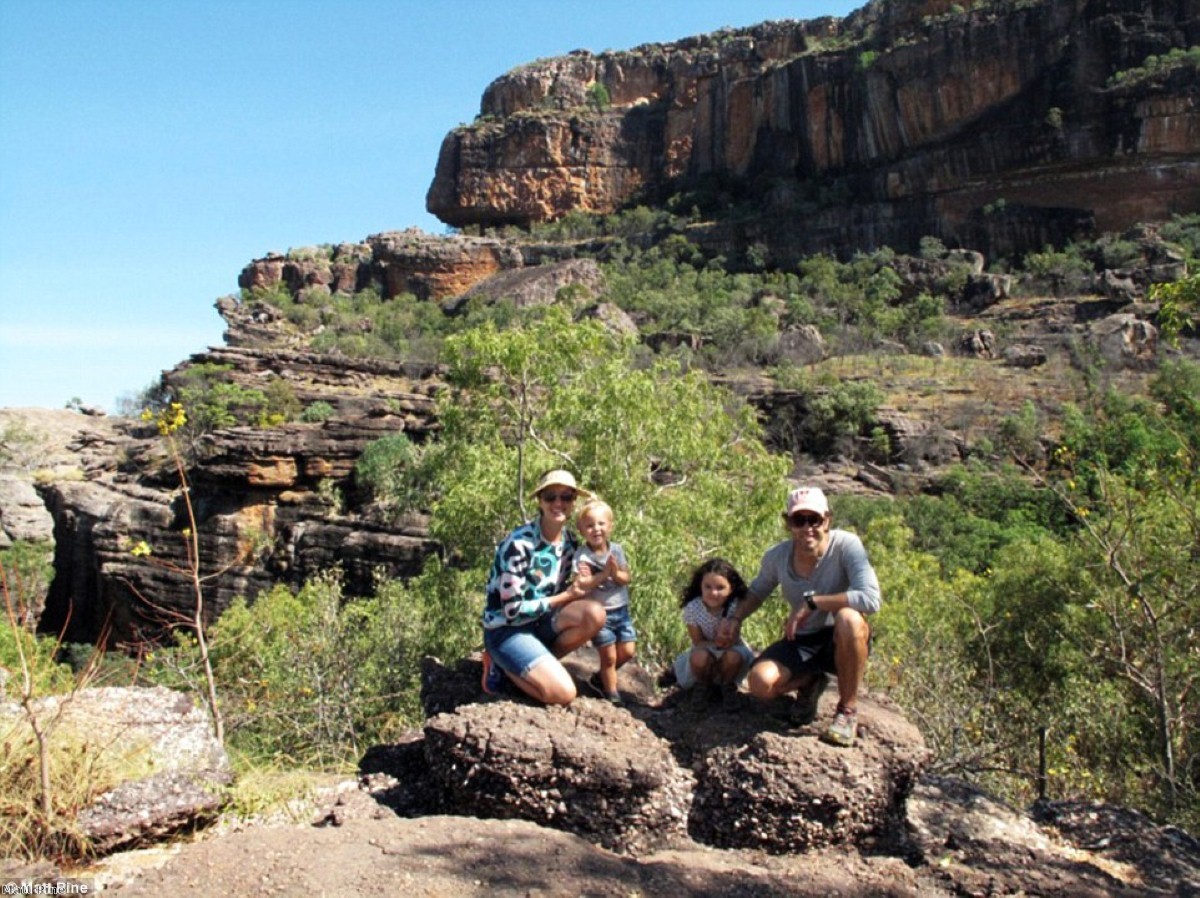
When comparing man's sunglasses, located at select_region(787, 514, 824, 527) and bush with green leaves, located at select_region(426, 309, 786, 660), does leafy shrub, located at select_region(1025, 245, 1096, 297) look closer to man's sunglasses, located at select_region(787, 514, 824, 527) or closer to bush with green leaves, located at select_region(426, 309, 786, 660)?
bush with green leaves, located at select_region(426, 309, 786, 660)

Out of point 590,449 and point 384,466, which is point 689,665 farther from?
point 384,466

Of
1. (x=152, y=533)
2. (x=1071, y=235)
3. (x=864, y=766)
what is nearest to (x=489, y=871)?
(x=864, y=766)

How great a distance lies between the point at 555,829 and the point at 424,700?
3.99 feet

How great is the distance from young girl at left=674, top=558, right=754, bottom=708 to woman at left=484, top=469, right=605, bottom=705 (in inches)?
16.5

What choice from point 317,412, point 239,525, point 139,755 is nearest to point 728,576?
point 139,755

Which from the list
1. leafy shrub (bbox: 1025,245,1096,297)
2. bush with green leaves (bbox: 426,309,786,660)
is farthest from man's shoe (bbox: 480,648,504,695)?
leafy shrub (bbox: 1025,245,1096,297)

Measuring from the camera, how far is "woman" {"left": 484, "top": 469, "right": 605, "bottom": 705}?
388cm

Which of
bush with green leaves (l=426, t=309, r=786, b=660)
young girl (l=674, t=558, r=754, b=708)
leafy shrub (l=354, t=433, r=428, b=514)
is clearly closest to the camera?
young girl (l=674, t=558, r=754, b=708)

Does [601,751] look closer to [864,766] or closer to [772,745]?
[772,745]

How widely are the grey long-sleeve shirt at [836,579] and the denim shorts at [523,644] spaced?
2.91 feet

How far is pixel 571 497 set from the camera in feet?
13.6

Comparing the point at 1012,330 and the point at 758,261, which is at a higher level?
the point at 758,261

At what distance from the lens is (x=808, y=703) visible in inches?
151

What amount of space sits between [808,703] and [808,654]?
7.5 inches
